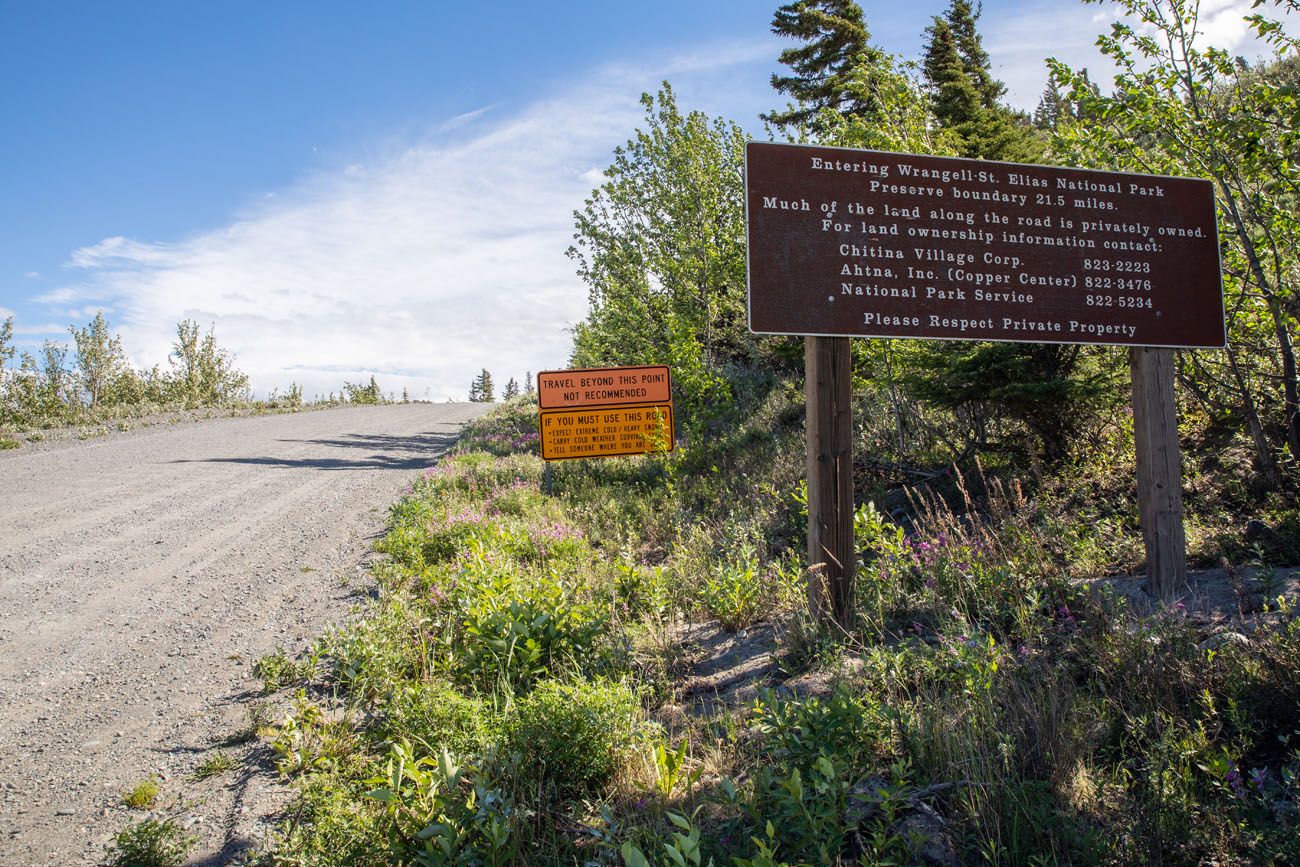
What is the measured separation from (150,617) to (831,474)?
19.9 feet

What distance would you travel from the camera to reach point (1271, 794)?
9.22 feet

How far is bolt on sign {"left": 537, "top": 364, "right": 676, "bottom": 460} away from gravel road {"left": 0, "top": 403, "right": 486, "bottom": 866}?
9.90 ft

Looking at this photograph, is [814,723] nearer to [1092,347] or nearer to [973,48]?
[1092,347]

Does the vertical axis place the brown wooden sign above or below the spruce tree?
above

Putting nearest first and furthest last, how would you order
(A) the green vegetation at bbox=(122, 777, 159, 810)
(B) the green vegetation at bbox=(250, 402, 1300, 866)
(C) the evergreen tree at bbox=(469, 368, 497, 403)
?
(B) the green vegetation at bbox=(250, 402, 1300, 866)
(A) the green vegetation at bbox=(122, 777, 159, 810)
(C) the evergreen tree at bbox=(469, 368, 497, 403)

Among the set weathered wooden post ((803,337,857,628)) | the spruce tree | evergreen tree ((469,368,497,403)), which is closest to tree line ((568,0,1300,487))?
the spruce tree

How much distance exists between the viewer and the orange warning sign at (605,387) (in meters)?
11.4

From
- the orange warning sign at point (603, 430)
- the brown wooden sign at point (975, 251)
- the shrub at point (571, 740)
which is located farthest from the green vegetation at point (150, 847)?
Answer: the orange warning sign at point (603, 430)

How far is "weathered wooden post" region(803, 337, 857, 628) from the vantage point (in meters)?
5.00

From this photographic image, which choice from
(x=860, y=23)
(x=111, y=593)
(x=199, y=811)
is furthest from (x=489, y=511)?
(x=860, y=23)

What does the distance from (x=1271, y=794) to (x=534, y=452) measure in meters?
14.9

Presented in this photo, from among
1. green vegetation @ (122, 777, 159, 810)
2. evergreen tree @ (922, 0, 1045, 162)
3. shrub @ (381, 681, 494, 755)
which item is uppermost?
evergreen tree @ (922, 0, 1045, 162)

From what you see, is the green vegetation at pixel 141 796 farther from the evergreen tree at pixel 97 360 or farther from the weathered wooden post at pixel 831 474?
the evergreen tree at pixel 97 360

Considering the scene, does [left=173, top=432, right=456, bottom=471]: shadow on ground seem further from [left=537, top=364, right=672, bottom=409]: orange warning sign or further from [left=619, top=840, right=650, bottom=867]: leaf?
[left=619, top=840, right=650, bottom=867]: leaf
